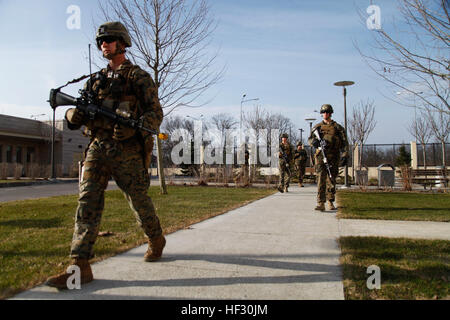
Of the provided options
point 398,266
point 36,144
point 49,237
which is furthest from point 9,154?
point 398,266

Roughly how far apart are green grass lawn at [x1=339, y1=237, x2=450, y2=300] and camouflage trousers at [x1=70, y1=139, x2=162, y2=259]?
185cm

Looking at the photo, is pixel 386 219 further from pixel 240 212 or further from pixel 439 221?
pixel 240 212

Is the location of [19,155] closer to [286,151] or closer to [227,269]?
[286,151]

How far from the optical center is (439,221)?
564cm

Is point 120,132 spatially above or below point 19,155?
below

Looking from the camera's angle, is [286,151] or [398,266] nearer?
[398,266]

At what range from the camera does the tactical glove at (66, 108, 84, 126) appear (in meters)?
2.85

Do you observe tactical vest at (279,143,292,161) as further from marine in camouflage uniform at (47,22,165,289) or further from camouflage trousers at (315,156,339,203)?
marine in camouflage uniform at (47,22,165,289)

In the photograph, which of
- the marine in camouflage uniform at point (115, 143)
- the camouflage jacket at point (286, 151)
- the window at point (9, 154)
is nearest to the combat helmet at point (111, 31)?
the marine in camouflage uniform at point (115, 143)

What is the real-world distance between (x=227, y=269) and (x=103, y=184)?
1322mm

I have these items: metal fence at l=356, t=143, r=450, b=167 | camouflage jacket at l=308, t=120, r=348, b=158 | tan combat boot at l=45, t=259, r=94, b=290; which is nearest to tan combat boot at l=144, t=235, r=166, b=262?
tan combat boot at l=45, t=259, r=94, b=290

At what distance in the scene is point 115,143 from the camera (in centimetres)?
284

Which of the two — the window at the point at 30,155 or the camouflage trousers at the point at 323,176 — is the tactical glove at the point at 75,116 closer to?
the camouflage trousers at the point at 323,176

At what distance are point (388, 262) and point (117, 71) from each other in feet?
10.1
